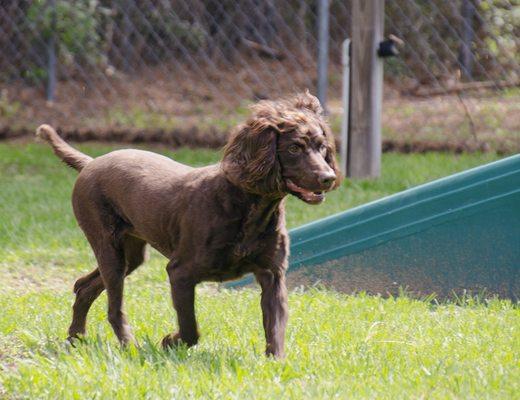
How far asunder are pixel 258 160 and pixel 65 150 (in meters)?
1.41

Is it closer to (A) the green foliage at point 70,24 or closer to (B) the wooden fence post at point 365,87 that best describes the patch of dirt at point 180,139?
(A) the green foliage at point 70,24

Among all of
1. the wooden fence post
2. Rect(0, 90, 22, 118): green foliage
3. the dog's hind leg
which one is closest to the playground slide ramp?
the dog's hind leg

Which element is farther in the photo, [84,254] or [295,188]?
[84,254]

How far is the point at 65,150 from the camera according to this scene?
5.02 metres

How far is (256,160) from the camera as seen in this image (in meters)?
3.97

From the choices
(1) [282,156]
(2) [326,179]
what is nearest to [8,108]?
(1) [282,156]

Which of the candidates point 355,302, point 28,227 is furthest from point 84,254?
point 355,302

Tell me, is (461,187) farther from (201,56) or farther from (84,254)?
(201,56)

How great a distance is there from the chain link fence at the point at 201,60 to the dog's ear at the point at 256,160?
21.4 ft

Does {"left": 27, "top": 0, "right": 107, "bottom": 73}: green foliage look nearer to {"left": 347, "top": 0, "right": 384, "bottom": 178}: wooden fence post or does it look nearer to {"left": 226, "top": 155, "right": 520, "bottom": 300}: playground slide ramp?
{"left": 347, "top": 0, "right": 384, "bottom": 178}: wooden fence post

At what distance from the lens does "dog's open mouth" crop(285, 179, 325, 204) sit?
3.93 m

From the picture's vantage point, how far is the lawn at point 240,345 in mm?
3736

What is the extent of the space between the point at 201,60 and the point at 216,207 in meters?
7.36

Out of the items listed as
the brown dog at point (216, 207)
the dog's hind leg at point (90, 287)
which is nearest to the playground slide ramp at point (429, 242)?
the dog's hind leg at point (90, 287)
